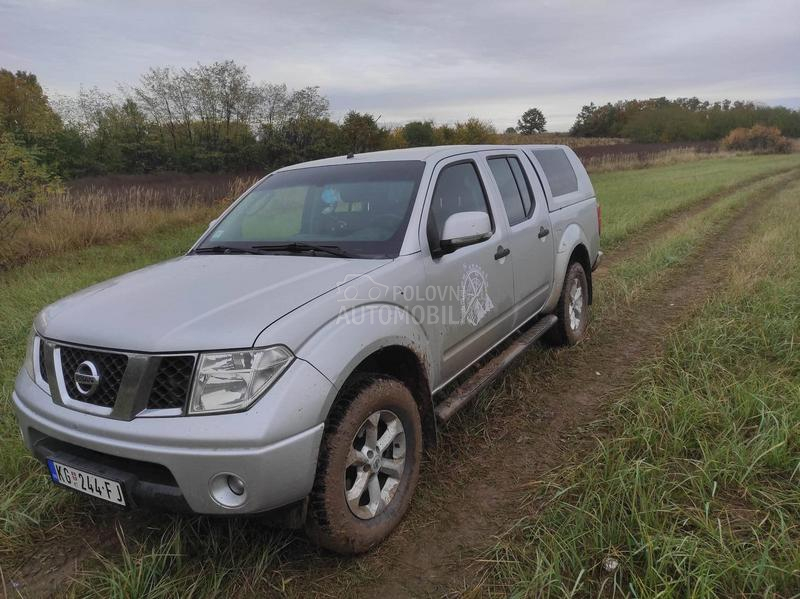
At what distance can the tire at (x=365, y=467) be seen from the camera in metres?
1.95

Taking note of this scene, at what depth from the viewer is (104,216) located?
31.4ft

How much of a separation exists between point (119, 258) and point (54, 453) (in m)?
7.15

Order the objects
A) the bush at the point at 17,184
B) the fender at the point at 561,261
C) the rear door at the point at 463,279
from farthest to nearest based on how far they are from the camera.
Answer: the bush at the point at 17,184 → the fender at the point at 561,261 → the rear door at the point at 463,279

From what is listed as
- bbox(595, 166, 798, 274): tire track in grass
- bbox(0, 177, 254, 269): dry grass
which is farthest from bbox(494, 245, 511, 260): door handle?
bbox(0, 177, 254, 269): dry grass

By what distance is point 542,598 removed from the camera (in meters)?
1.88

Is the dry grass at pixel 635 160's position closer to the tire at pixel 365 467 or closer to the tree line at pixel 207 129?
the tree line at pixel 207 129

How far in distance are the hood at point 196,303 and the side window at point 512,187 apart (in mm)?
1554

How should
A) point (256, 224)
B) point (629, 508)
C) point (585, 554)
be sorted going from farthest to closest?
point (256, 224) → point (629, 508) → point (585, 554)

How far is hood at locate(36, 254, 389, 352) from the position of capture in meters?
1.86

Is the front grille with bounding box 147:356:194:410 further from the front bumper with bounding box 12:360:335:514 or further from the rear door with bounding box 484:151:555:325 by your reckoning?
the rear door with bounding box 484:151:555:325

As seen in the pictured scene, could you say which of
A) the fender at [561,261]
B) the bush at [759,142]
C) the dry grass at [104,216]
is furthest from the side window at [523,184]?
the bush at [759,142]

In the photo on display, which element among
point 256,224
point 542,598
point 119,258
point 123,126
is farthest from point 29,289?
point 123,126

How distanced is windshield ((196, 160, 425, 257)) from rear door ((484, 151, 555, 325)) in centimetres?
91

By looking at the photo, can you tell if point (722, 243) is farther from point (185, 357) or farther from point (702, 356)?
point (185, 357)
